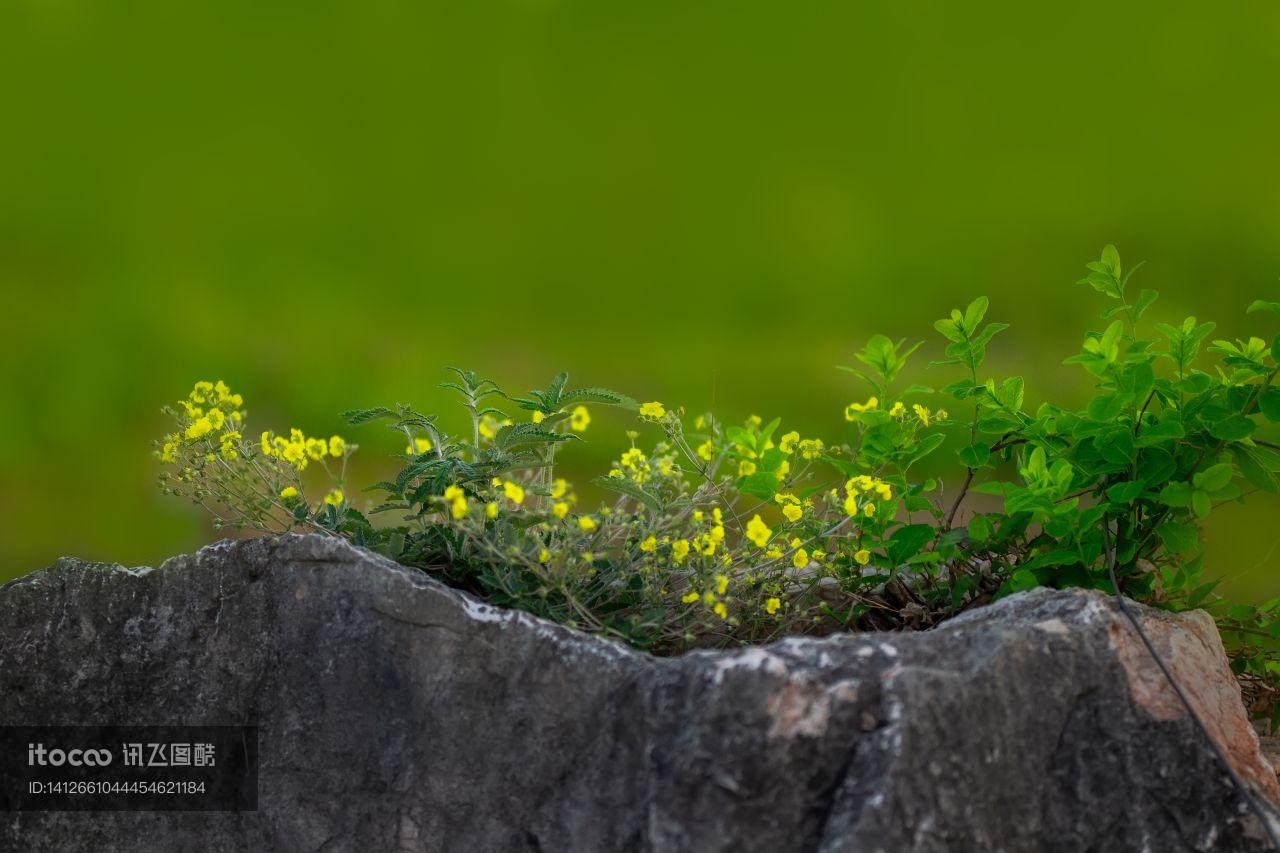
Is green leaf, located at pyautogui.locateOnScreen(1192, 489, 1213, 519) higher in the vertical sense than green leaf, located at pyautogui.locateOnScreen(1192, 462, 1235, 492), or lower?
lower

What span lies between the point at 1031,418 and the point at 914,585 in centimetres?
41

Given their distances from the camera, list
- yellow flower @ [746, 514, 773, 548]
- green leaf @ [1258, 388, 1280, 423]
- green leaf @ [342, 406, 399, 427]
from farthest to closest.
A: green leaf @ [342, 406, 399, 427]
green leaf @ [1258, 388, 1280, 423]
yellow flower @ [746, 514, 773, 548]

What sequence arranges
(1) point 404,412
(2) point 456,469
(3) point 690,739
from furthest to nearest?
1. (1) point 404,412
2. (2) point 456,469
3. (3) point 690,739

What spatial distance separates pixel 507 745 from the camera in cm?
194

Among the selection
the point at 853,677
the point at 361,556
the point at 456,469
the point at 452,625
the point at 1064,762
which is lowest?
the point at 1064,762

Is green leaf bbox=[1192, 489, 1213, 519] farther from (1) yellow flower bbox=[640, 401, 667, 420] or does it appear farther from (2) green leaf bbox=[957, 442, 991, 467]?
(1) yellow flower bbox=[640, 401, 667, 420]

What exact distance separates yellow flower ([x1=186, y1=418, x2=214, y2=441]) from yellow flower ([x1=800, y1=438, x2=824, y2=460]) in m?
1.15

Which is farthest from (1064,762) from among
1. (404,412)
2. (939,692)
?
(404,412)

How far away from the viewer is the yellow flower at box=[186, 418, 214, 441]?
242 cm

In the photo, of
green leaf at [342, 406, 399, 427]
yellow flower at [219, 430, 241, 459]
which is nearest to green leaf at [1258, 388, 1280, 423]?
green leaf at [342, 406, 399, 427]

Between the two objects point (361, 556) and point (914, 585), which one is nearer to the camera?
point (361, 556)

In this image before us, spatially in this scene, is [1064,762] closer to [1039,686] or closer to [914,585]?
[1039,686]

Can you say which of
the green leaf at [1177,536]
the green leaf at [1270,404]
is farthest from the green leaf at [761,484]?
the green leaf at [1270,404]

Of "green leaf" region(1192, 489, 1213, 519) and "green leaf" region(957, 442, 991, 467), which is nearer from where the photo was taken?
"green leaf" region(1192, 489, 1213, 519)
